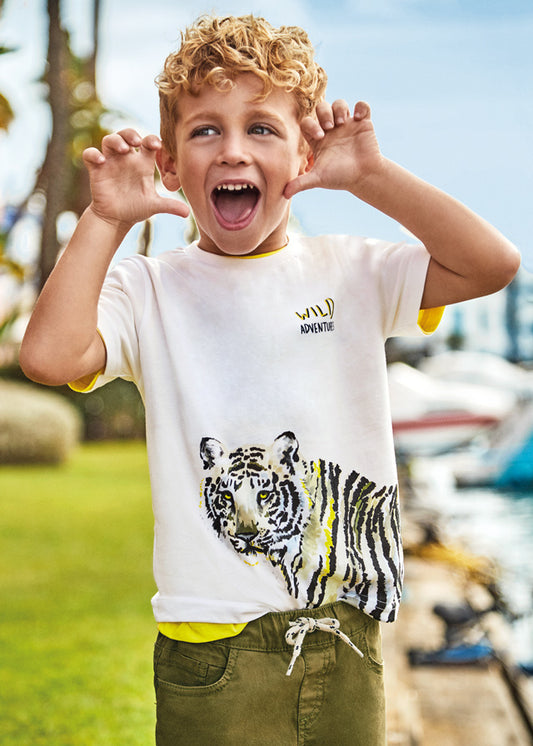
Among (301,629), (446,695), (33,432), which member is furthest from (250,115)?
(33,432)

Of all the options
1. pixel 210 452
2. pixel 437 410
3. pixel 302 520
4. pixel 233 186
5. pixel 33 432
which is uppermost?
pixel 33 432

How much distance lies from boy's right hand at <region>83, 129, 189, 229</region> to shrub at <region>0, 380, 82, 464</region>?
1078 cm

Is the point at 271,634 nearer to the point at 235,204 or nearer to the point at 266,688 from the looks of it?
the point at 266,688

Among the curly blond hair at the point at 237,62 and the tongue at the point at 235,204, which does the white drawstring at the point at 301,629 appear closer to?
the tongue at the point at 235,204

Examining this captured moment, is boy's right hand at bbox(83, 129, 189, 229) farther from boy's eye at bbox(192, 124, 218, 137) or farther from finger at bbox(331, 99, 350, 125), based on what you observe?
finger at bbox(331, 99, 350, 125)

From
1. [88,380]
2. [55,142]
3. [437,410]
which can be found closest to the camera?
[88,380]

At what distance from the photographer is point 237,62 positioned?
50.9 inches

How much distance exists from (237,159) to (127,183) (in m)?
0.17

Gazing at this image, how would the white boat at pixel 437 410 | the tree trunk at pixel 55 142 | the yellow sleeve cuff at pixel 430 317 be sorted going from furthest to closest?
1. the white boat at pixel 437 410
2. the tree trunk at pixel 55 142
3. the yellow sleeve cuff at pixel 430 317

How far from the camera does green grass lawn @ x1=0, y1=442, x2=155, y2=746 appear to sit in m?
3.54

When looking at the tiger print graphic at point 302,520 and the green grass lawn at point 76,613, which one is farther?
the green grass lawn at point 76,613

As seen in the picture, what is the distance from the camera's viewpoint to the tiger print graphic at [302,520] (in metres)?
1.33

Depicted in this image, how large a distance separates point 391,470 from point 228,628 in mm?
360

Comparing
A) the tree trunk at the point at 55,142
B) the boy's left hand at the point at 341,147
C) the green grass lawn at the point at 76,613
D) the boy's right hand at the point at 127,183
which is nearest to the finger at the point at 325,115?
the boy's left hand at the point at 341,147
